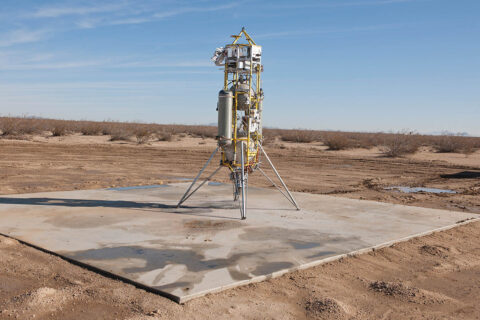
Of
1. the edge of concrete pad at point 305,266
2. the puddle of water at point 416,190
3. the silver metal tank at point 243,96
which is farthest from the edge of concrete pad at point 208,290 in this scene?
the puddle of water at point 416,190

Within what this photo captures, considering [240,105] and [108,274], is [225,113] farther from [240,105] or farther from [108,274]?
[108,274]

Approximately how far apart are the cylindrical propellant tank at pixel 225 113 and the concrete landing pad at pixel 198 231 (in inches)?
66.8

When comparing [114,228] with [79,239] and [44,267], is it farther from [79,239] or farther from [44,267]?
[44,267]

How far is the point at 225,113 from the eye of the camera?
9695mm

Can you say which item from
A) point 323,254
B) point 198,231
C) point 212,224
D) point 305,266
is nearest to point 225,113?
point 212,224

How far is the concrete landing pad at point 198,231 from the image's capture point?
6141 mm

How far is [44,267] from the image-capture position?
6246 millimetres

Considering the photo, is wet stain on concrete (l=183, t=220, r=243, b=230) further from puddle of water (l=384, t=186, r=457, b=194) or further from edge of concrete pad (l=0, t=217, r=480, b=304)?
puddle of water (l=384, t=186, r=457, b=194)

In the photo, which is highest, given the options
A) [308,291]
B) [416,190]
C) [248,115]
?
[248,115]

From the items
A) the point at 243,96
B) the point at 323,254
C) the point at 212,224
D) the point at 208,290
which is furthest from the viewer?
the point at 243,96

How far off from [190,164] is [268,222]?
14.8m

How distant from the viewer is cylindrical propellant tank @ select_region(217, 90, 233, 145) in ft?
31.7

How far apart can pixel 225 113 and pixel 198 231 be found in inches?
106

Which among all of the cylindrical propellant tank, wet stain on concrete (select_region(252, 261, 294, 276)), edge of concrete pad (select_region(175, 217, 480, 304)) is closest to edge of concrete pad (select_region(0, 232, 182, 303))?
edge of concrete pad (select_region(175, 217, 480, 304))
